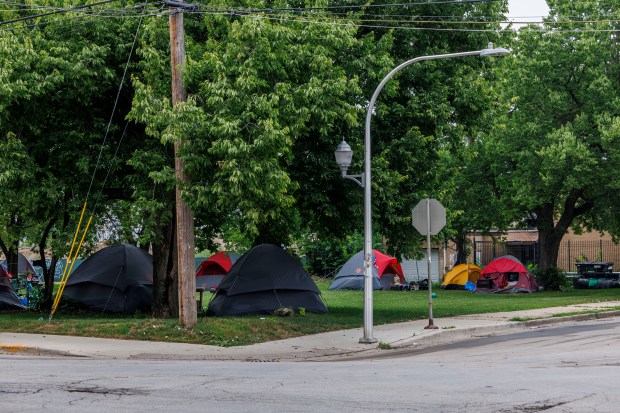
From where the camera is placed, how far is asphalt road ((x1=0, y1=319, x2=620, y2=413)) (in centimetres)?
885

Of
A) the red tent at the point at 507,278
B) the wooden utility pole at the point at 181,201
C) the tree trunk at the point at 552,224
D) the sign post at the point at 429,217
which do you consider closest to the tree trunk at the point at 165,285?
the wooden utility pole at the point at 181,201

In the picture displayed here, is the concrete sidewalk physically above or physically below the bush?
below

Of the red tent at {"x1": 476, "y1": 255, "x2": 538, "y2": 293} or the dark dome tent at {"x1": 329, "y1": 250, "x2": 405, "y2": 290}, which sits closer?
the red tent at {"x1": 476, "y1": 255, "x2": 538, "y2": 293}

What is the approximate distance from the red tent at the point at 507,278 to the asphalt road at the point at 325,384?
23.2 meters

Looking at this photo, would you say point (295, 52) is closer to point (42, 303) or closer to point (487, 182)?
point (42, 303)

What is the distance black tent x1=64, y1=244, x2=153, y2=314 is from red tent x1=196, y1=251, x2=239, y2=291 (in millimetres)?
13205

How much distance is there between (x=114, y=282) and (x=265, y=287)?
5.34 meters

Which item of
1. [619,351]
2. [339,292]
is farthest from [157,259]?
[339,292]

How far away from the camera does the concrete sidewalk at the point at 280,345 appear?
51.2ft

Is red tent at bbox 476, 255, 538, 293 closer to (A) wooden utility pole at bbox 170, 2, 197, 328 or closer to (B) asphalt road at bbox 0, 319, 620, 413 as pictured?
(B) asphalt road at bbox 0, 319, 620, 413

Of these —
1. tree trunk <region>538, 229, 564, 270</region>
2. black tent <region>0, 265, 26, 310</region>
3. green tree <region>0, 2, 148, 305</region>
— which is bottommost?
black tent <region>0, 265, 26, 310</region>

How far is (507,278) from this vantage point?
127 ft

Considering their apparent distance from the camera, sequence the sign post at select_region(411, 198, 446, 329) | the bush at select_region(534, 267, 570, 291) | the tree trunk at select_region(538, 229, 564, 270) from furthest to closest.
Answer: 1. the tree trunk at select_region(538, 229, 564, 270)
2. the bush at select_region(534, 267, 570, 291)
3. the sign post at select_region(411, 198, 446, 329)

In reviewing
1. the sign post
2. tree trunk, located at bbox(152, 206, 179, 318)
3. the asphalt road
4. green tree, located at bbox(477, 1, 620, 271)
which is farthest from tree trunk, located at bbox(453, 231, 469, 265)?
the asphalt road
